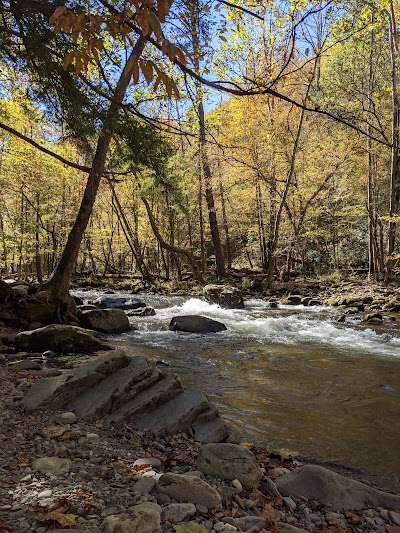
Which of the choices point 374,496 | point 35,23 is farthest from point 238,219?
point 374,496

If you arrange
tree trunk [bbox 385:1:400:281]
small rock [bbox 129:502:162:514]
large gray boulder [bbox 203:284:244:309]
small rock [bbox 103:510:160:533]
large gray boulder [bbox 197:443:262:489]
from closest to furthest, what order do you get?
1. small rock [bbox 103:510:160:533]
2. small rock [bbox 129:502:162:514]
3. large gray boulder [bbox 197:443:262:489]
4. tree trunk [bbox 385:1:400:281]
5. large gray boulder [bbox 203:284:244:309]

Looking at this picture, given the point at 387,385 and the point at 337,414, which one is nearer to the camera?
the point at 337,414

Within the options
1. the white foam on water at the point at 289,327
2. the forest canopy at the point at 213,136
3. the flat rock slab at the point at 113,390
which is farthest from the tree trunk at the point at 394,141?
the flat rock slab at the point at 113,390

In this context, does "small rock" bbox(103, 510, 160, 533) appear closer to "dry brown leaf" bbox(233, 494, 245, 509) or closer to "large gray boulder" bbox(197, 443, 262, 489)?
"dry brown leaf" bbox(233, 494, 245, 509)

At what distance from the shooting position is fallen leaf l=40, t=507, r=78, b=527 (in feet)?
6.46

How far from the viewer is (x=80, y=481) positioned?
2525mm

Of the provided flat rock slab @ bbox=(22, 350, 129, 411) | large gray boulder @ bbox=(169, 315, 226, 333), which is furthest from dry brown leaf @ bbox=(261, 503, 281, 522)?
large gray boulder @ bbox=(169, 315, 226, 333)

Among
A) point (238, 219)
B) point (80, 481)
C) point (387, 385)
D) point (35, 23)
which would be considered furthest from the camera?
point (238, 219)

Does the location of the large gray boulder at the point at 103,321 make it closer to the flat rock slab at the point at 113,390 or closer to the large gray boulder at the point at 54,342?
the large gray boulder at the point at 54,342

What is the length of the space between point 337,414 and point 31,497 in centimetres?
387

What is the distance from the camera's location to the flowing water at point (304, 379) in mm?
4258

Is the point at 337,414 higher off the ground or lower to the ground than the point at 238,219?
lower

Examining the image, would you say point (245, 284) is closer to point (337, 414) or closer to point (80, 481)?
point (337, 414)

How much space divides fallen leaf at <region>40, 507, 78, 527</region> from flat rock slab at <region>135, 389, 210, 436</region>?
1.81 meters
